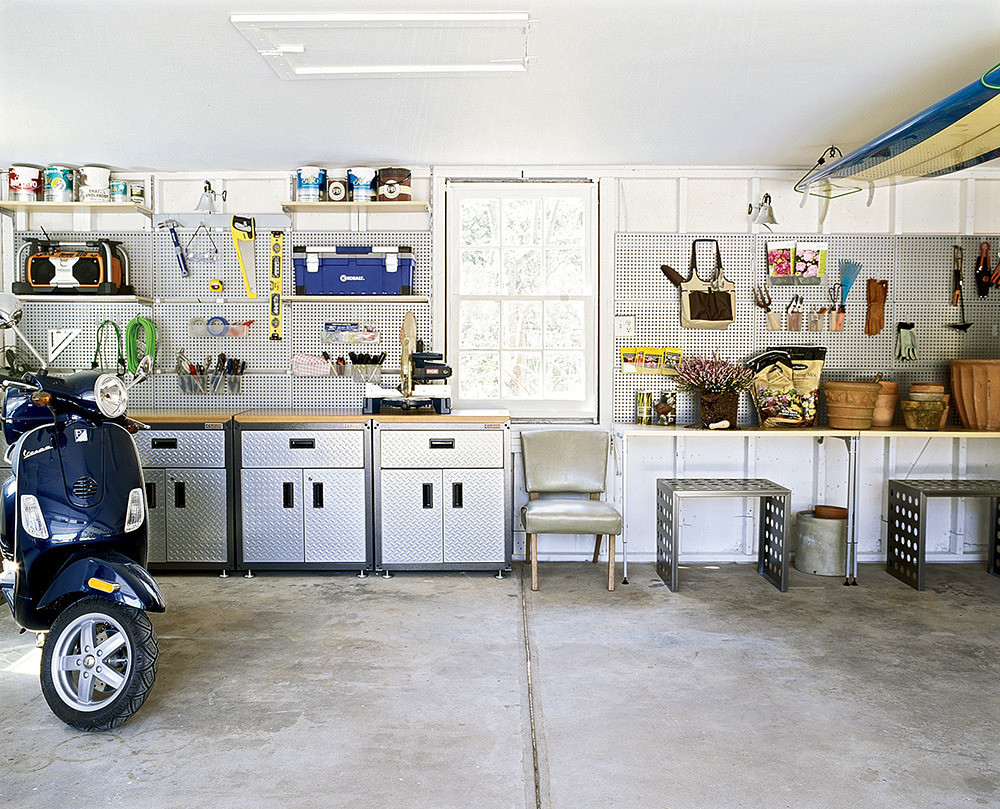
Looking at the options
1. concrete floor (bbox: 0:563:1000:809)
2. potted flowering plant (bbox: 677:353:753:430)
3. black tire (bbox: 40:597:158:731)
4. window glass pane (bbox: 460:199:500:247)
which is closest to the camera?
concrete floor (bbox: 0:563:1000:809)

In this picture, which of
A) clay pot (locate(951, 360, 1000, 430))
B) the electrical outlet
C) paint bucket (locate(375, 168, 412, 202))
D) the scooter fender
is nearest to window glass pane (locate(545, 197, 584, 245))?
the electrical outlet

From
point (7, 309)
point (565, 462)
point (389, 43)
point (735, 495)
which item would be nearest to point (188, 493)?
point (7, 309)

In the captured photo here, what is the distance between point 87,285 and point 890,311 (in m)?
5.48

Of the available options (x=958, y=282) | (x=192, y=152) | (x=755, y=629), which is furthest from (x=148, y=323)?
(x=958, y=282)

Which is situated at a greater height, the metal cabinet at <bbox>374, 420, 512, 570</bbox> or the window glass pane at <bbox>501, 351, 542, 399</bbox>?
the window glass pane at <bbox>501, 351, 542, 399</bbox>

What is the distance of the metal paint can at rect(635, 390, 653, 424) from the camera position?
5.29 m

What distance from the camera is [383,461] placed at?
15.9 feet

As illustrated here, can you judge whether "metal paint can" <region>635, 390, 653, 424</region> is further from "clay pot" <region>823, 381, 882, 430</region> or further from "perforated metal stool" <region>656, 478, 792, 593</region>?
"clay pot" <region>823, 381, 882, 430</region>

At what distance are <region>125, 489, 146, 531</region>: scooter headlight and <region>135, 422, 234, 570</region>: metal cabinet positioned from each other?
1.57 metres

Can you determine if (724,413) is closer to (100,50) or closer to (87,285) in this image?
(100,50)

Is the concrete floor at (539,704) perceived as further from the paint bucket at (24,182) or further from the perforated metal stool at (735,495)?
the paint bucket at (24,182)

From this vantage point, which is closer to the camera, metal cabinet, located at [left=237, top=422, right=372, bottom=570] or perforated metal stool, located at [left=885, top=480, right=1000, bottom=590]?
perforated metal stool, located at [left=885, top=480, right=1000, bottom=590]

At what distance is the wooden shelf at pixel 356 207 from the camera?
510 centimetres

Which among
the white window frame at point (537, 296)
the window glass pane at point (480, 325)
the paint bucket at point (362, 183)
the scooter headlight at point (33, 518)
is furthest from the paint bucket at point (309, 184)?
the scooter headlight at point (33, 518)
